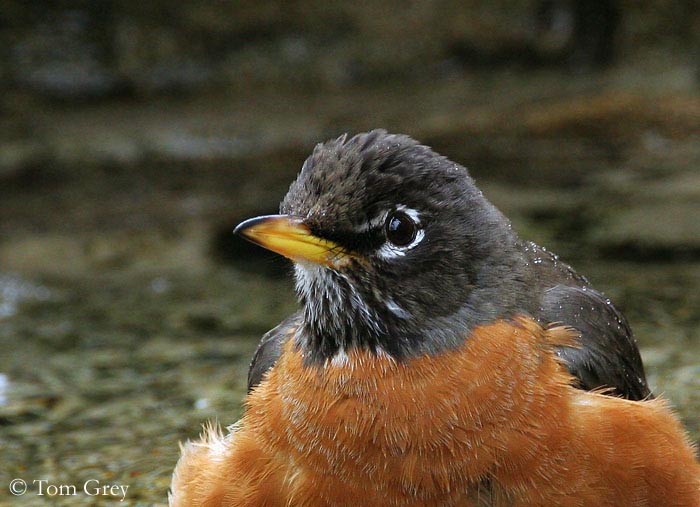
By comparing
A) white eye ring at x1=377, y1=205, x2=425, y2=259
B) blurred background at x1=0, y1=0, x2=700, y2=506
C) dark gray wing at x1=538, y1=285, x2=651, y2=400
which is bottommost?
dark gray wing at x1=538, y1=285, x2=651, y2=400

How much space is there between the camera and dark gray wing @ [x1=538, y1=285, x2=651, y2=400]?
4.39 metres

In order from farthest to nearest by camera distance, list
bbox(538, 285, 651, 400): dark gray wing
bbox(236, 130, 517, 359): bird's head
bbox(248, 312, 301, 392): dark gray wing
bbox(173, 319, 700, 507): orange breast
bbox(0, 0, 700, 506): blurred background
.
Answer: bbox(0, 0, 700, 506): blurred background → bbox(248, 312, 301, 392): dark gray wing → bbox(538, 285, 651, 400): dark gray wing → bbox(236, 130, 517, 359): bird's head → bbox(173, 319, 700, 507): orange breast

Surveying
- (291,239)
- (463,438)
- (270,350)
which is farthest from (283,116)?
(463,438)

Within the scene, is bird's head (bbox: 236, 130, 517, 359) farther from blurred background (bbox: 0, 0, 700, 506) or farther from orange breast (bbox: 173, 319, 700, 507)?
blurred background (bbox: 0, 0, 700, 506)

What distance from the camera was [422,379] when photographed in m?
4.12

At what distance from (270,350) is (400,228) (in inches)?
45.0

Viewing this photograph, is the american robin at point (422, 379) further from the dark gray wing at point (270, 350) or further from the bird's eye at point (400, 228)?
the dark gray wing at point (270, 350)

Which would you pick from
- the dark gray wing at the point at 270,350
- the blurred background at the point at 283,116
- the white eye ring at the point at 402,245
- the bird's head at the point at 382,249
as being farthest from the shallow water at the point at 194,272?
the white eye ring at the point at 402,245

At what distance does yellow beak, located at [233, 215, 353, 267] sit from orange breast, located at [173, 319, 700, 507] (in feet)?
1.46

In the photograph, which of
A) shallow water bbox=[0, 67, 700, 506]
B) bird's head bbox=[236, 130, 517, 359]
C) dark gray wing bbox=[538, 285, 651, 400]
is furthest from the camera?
shallow water bbox=[0, 67, 700, 506]

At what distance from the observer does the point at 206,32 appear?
10.1 meters

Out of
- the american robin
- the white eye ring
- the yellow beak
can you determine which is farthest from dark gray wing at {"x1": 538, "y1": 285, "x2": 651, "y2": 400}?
the yellow beak

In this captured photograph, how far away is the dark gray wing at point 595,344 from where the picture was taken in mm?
4391

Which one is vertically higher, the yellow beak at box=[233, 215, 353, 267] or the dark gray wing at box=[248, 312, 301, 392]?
the yellow beak at box=[233, 215, 353, 267]
